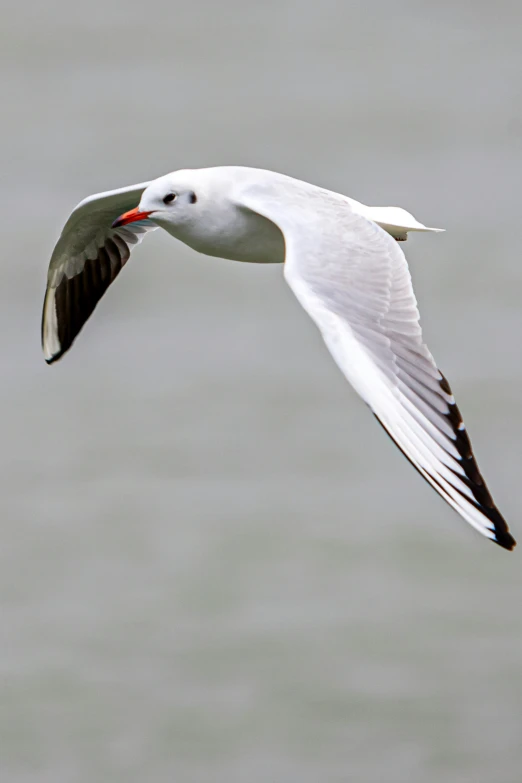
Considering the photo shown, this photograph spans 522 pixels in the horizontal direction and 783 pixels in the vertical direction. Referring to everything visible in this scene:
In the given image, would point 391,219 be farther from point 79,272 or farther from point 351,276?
point 79,272

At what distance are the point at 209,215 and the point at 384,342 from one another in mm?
615

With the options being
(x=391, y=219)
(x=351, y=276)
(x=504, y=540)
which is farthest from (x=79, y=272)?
(x=504, y=540)

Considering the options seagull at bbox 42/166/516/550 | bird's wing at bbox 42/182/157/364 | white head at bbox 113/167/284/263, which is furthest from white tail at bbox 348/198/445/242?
bird's wing at bbox 42/182/157/364

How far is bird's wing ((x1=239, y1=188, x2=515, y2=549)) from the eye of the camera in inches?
86.4

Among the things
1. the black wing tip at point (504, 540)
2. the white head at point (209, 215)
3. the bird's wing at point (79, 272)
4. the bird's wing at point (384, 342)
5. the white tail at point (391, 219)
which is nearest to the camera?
the black wing tip at point (504, 540)

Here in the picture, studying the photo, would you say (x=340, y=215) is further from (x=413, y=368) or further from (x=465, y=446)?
(x=465, y=446)

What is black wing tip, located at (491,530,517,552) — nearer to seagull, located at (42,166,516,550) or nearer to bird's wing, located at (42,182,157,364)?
seagull, located at (42,166,516,550)

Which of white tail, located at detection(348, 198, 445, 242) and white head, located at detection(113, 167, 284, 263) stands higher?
white head, located at detection(113, 167, 284, 263)

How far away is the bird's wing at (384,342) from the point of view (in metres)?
2.20

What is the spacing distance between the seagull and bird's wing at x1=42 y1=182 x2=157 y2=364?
0.32ft

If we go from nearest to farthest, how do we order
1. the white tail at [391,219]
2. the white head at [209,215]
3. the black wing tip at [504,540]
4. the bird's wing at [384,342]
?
the black wing tip at [504,540] < the bird's wing at [384,342] < the white head at [209,215] < the white tail at [391,219]

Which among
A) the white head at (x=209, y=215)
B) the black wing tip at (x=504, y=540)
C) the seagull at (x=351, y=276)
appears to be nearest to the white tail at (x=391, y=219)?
the seagull at (x=351, y=276)

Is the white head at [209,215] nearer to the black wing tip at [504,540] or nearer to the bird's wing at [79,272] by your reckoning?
the bird's wing at [79,272]

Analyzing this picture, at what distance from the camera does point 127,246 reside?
11.4 feet
